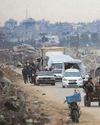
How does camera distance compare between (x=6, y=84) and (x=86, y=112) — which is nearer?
(x=86, y=112)

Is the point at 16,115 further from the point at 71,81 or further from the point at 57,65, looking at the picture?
the point at 57,65

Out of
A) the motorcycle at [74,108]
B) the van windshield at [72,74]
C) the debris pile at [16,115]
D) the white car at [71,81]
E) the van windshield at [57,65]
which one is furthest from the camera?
the van windshield at [57,65]

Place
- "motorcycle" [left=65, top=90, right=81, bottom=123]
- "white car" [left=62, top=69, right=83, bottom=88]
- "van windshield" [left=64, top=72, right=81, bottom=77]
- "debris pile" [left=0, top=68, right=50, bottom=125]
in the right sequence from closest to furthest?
"debris pile" [left=0, top=68, right=50, bottom=125]
"motorcycle" [left=65, top=90, right=81, bottom=123]
"white car" [left=62, top=69, right=83, bottom=88]
"van windshield" [left=64, top=72, right=81, bottom=77]

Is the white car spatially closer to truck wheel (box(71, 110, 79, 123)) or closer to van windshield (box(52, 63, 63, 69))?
van windshield (box(52, 63, 63, 69))

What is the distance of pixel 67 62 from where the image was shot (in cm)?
5769

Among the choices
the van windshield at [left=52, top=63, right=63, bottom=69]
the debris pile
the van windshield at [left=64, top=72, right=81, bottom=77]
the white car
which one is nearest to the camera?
the debris pile

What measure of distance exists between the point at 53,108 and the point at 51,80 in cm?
2341

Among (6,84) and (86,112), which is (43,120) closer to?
(86,112)

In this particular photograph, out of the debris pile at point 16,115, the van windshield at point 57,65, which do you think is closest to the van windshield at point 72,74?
the van windshield at point 57,65

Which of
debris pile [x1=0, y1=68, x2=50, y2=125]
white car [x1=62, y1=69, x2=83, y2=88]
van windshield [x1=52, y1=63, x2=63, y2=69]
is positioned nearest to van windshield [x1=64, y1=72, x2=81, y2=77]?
white car [x1=62, y1=69, x2=83, y2=88]

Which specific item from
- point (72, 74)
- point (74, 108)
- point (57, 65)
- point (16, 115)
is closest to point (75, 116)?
point (74, 108)

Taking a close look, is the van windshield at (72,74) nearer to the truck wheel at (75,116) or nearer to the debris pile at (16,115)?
the debris pile at (16,115)

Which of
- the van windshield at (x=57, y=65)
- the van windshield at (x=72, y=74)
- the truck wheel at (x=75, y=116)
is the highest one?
the truck wheel at (x=75, y=116)

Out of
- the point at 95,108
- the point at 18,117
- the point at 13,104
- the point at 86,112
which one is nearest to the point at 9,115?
the point at 18,117
